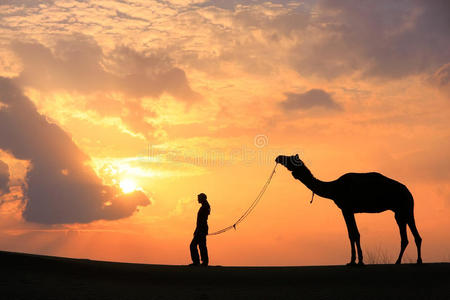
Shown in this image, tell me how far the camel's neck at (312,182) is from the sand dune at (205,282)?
4178 millimetres

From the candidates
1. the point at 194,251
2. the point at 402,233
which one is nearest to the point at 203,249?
the point at 194,251

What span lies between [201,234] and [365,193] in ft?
24.2

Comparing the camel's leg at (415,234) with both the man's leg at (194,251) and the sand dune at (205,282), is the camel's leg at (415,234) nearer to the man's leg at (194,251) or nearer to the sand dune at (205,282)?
the sand dune at (205,282)

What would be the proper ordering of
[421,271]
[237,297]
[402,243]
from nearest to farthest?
[237,297], [421,271], [402,243]

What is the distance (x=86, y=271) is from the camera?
1833cm

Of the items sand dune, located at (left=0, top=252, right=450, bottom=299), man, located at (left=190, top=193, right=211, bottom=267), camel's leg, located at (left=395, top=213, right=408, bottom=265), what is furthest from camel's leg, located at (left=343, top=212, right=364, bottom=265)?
man, located at (left=190, top=193, right=211, bottom=267)

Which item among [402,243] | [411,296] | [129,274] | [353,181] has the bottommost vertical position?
[411,296]

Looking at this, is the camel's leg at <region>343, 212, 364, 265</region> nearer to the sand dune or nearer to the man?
the sand dune

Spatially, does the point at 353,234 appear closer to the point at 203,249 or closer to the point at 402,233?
the point at 402,233

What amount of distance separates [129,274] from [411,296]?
9328mm

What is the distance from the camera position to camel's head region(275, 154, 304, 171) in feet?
79.4

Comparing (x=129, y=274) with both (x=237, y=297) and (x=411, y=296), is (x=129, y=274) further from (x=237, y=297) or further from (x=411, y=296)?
(x=411, y=296)

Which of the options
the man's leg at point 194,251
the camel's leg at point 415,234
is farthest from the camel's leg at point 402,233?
the man's leg at point 194,251

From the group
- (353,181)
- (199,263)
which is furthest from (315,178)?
(199,263)
